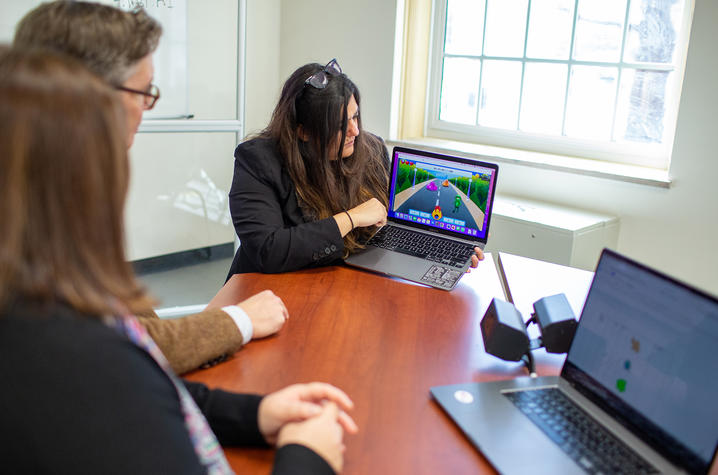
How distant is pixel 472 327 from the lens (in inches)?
54.8

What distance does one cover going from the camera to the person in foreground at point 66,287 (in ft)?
1.96

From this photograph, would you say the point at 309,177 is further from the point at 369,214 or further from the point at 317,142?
the point at 369,214

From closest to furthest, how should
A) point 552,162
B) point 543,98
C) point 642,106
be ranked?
point 642,106
point 552,162
point 543,98

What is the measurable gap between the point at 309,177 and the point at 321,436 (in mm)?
1116

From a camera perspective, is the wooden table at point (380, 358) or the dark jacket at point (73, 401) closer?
the dark jacket at point (73, 401)

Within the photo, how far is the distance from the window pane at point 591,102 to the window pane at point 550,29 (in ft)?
0.47

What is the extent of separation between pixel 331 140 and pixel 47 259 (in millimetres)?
1293

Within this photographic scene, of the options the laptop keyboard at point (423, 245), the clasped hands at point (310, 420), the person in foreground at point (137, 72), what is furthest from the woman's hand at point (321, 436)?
the laptop keyboard at point (423, 245)

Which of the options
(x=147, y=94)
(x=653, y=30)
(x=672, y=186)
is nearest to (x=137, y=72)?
(x=147, y=94)

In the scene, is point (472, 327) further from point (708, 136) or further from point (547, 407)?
point (708, 136)

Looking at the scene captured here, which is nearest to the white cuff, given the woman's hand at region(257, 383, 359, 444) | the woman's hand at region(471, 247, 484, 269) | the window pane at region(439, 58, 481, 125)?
the woman's hand at region(257, 383, 359, 444)

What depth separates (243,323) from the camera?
4.07 ft

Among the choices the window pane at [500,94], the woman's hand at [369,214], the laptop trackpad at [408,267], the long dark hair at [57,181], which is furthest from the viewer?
the window pane at [500,94]

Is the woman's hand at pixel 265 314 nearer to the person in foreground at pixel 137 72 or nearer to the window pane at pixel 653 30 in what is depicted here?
the person in foreground at pixel 137 72
